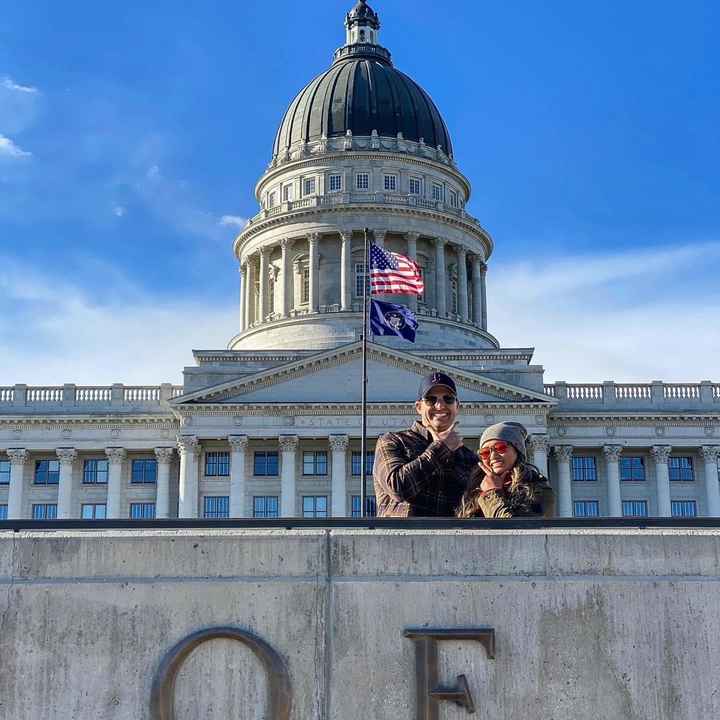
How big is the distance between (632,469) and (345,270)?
918 inches

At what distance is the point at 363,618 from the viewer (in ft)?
25.6

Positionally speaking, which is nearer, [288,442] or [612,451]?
[288,442]

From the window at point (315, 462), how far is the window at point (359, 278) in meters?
19.0

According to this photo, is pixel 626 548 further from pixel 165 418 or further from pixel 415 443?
pixel 165 418

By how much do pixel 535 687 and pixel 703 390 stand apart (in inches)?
2442

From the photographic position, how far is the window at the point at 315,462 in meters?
63.8

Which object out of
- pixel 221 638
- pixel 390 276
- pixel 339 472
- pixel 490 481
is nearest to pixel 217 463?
pixel 339 472

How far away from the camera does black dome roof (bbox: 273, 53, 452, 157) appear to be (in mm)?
88062

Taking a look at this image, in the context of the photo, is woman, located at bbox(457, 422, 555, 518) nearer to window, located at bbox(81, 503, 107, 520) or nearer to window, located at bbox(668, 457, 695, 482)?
window, located at bbox(81, 503, 107, 520)

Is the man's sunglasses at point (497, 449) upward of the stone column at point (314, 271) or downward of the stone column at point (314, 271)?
downward

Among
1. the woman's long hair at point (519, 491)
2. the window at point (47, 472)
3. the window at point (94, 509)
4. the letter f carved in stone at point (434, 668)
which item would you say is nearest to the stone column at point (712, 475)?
the window at point (94, 509)

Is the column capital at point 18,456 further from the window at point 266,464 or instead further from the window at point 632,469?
the window at point 632,469

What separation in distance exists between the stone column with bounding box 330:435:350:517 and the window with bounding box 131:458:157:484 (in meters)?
9.45

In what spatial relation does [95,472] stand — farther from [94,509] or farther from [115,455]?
[94,509]
